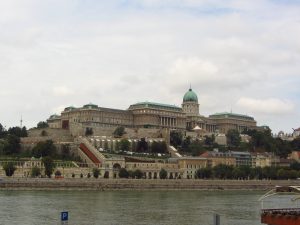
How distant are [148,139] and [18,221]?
245 feet

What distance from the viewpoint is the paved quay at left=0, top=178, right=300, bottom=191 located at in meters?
64.2

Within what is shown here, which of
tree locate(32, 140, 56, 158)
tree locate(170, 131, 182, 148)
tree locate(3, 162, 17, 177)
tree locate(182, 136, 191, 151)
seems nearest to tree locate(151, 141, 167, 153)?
tree locate(182, 136, 191, 151)

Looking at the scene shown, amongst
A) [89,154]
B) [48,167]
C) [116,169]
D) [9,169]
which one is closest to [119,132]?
[89,154]

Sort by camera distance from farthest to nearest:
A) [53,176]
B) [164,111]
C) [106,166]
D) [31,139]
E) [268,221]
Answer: [164,111] < [31,139] < [106,166] < [53,176] < [268,221]

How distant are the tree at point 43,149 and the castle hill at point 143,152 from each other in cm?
15

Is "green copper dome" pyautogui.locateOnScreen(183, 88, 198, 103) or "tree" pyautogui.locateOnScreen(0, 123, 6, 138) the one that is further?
"green copper dome" pyautogui.locateOnScreen(183, 88, 198, 103)

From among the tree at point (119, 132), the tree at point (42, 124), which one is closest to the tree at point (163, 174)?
the tree at point (119, 132)

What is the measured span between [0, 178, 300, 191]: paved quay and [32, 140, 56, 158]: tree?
1718 centimetres

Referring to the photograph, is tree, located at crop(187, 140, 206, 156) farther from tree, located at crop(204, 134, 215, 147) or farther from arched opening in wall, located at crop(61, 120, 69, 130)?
arched opening in wall, located at crop(61, 120, 69, 130)

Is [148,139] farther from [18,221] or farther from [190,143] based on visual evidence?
[18,221]

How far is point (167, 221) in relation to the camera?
32.3 meters

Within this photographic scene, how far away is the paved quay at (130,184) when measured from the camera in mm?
64188

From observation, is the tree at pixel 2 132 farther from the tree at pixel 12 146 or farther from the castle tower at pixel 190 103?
the castle tower at pixel 190 103

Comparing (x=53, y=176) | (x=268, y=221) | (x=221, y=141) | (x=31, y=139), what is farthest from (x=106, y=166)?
(x=268, y=221)
